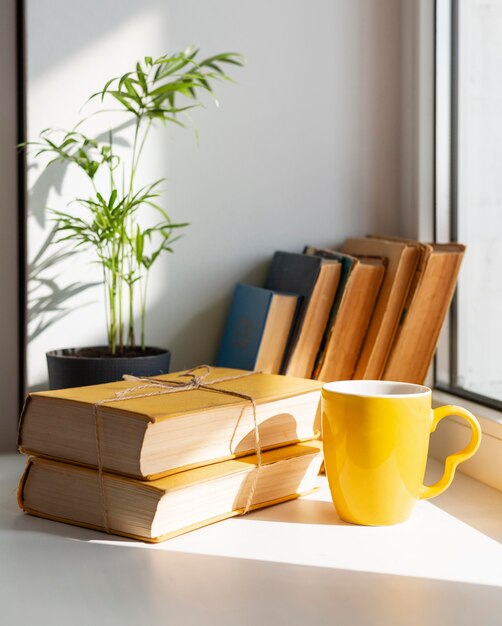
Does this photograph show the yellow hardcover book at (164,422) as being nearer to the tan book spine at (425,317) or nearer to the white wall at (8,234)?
the tan book spine at (425,317)

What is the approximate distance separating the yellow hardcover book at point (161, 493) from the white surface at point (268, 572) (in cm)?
1

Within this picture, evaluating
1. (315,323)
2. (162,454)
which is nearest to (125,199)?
(315,323)

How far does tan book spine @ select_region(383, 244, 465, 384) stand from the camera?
0.99 metres

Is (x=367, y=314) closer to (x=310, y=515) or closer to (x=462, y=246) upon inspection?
(x=462, y=246)

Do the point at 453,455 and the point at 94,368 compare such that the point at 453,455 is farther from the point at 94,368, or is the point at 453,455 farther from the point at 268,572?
the point at 94,368

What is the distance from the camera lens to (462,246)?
3.28 feet

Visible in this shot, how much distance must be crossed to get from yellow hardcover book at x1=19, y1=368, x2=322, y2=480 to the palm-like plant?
0.75 feet

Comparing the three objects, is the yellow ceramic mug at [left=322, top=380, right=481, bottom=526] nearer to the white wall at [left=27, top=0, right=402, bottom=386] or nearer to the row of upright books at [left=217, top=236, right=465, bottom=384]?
the row of upright books at [left=217, top=236, right=465, bottom=384]

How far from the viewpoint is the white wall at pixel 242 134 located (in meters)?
1.05

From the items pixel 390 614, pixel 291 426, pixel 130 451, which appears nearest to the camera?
pixel 390 614

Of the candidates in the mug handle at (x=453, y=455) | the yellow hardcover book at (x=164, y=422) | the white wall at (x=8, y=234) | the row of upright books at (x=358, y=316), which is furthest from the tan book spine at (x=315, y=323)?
the white wall at (x=8, y=234)

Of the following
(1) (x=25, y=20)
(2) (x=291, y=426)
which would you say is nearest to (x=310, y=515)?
(2) (x=291, y=426)

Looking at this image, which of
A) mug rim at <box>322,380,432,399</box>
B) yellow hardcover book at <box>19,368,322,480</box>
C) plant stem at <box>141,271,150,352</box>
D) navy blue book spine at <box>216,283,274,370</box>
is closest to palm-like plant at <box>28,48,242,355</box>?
plant stem at <box>141,271,150,352</box>

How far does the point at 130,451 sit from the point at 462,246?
1.71 feet
